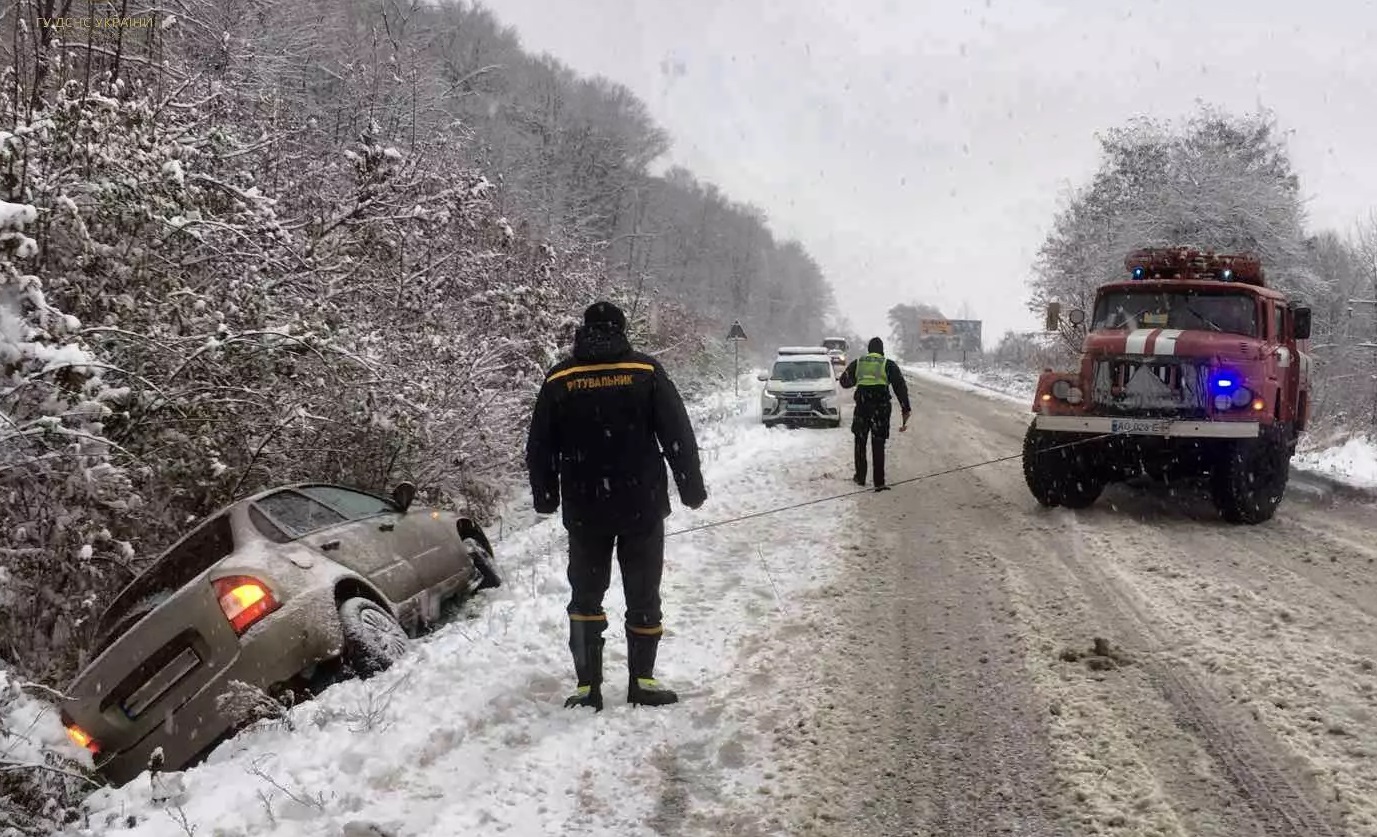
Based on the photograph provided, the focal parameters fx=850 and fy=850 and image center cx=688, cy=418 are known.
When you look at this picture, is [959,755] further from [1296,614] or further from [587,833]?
[1296,614]

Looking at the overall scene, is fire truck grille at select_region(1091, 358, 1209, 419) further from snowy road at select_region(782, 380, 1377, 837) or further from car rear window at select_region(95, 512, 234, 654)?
car rear window at select_region(95, 512, 234, 654)

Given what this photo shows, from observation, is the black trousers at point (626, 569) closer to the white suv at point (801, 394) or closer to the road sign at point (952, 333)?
the white suv at point (801, 394)

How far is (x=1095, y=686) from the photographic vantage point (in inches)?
168

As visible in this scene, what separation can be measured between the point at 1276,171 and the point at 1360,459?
22399 mm

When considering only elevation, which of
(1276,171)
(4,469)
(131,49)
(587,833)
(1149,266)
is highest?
(1276,171)

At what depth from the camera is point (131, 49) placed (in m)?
8.57

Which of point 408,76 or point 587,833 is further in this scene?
point 408,76

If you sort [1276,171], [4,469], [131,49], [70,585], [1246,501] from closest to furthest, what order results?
[4,469]
[70,585]
[1246,501]
[131,49]
[1276,171]

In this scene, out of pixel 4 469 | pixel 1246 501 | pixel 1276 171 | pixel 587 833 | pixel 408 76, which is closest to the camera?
pixel 587 833

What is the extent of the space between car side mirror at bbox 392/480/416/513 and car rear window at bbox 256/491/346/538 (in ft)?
1.61

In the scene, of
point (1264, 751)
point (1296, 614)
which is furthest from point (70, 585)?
point (1296, 614)

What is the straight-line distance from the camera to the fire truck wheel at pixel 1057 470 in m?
8.64

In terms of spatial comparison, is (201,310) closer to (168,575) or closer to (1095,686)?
(168,575)

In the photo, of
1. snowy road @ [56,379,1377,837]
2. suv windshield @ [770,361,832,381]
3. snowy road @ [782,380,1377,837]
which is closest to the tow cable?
snowy road @ [782,380,1377,837]
